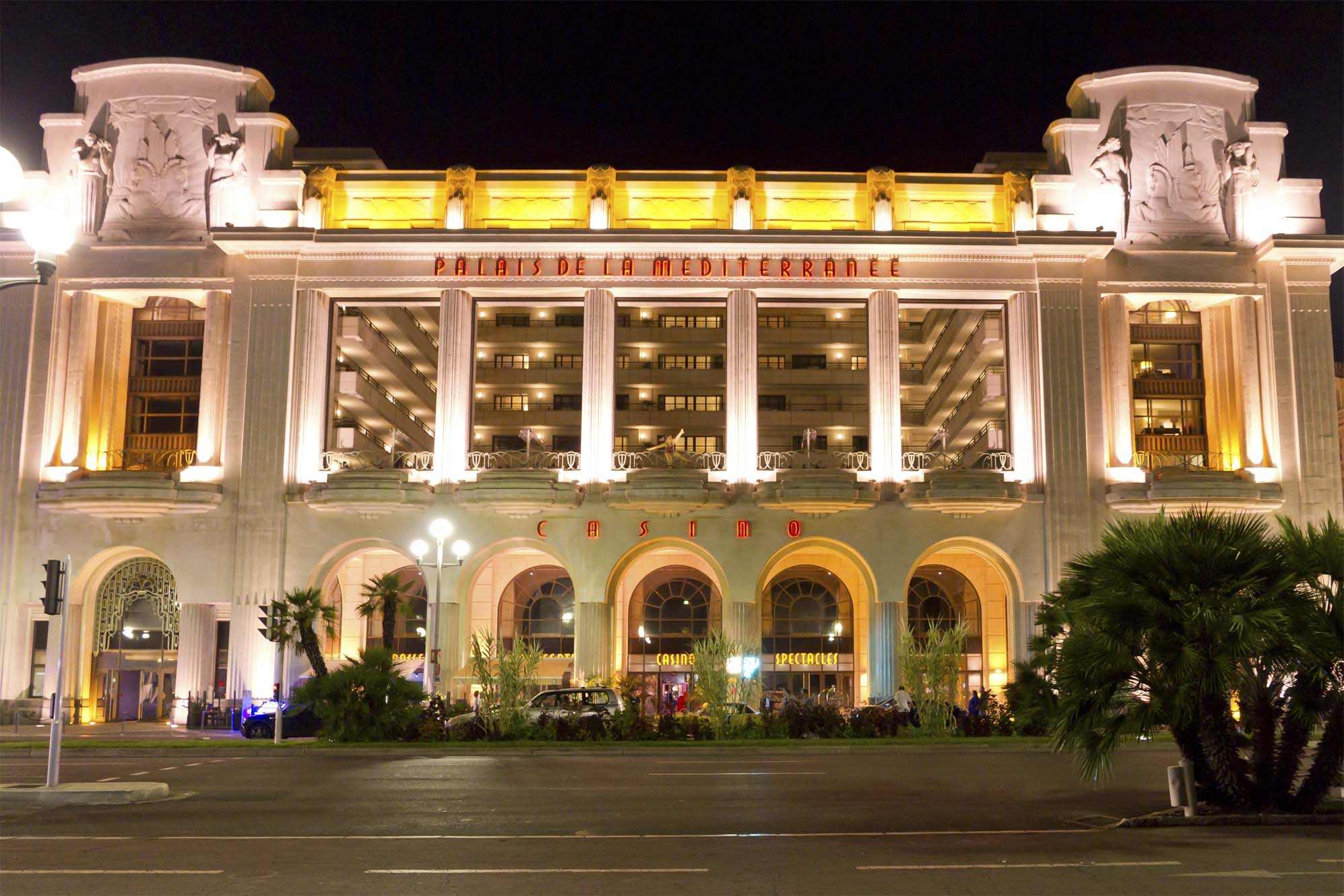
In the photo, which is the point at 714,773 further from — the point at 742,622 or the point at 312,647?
the point at 742,622

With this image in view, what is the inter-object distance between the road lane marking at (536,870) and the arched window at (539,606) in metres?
41.1

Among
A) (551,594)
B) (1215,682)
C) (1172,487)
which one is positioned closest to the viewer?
(1215,682)

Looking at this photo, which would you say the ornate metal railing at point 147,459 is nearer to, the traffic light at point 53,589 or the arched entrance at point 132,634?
the arched entrance at point 132,634

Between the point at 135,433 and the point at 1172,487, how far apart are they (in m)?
38.7

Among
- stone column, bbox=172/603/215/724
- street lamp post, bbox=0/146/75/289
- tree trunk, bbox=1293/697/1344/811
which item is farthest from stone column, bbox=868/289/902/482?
street lamp post, bbox=0/146/75/289

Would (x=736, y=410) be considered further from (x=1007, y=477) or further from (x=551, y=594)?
→ (x=551, y=594)

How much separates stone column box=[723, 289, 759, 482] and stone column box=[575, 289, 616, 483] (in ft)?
14.2

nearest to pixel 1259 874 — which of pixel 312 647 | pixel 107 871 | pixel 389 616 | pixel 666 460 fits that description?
pixel 107 871

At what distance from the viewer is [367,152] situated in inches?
2357

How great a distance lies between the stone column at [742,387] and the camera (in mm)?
45031

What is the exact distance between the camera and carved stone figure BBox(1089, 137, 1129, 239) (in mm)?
46531

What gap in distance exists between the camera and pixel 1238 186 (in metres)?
46.7

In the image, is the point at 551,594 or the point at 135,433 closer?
the point at 135,433

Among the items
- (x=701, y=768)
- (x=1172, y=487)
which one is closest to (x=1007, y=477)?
(x=1172, y=487)
